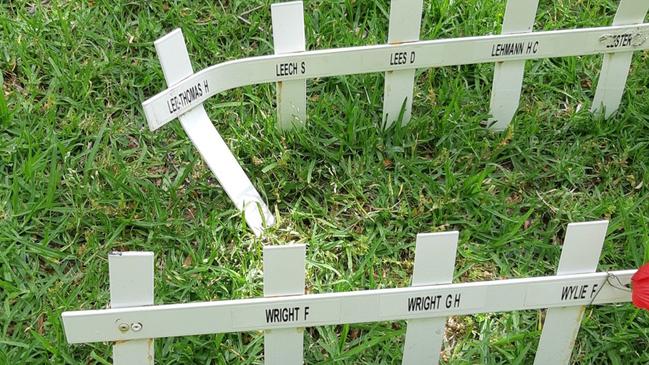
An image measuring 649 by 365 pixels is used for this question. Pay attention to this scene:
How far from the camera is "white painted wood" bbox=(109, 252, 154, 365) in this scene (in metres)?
1.83

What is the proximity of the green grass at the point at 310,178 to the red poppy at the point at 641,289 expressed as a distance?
392 mm

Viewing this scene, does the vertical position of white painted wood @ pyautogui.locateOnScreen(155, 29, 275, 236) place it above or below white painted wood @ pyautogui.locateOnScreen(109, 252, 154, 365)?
above

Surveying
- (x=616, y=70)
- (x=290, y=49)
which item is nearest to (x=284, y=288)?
(x=290, y=49)

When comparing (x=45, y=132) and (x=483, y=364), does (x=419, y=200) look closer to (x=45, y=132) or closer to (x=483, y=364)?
(x=483, y=364)

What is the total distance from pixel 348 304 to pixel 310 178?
763 millimetres

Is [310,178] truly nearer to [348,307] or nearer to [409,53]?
[409,53]

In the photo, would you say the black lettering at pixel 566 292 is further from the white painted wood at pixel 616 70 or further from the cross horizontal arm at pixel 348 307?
→ the white painted wood at pixel 616 70

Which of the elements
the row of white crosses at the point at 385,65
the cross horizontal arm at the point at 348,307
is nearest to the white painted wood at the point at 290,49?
the row of white crosses at the point at 385,65

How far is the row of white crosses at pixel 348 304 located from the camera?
1929 mm

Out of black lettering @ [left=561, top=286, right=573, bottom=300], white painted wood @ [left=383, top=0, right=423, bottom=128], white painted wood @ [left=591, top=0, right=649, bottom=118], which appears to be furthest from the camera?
white painted wood @ [left=591, top=0, right=649, bottom=118]

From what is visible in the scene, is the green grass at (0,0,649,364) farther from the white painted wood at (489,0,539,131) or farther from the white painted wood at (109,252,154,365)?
the white painted wood at (109,252,154,365)

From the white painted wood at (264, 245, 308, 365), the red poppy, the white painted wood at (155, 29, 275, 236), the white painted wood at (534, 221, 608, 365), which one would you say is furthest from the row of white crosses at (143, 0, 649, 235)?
the red poppy

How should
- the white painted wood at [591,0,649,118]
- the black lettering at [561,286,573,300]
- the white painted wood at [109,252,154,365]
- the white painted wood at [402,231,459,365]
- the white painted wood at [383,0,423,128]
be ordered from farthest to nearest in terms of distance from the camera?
the white painted wood at [591,0,649,118]
the white painted wood at [383,0,423,128]
the black lettering at [561,286,573,300]
the white painted wood at [402,231,459,365]
the white painted wood at [109,252,154,365]

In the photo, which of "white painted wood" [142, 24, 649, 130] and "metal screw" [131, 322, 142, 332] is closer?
"metal screw" [131, 322, 142, 332]
